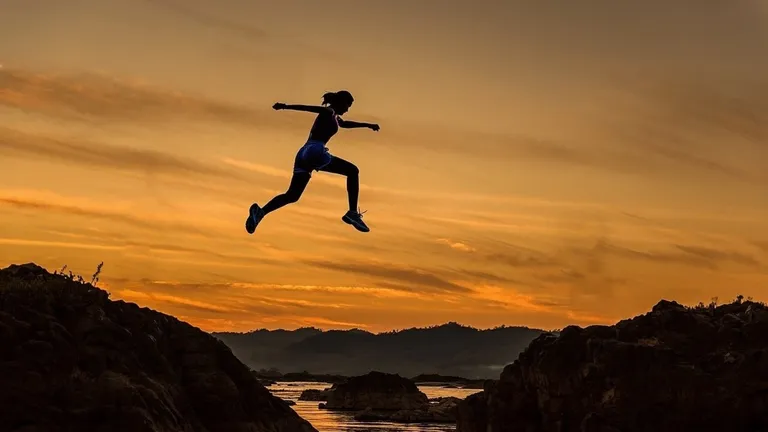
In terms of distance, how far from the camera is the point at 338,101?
2217cm

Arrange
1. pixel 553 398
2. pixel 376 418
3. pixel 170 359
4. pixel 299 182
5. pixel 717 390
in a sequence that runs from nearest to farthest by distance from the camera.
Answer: pixel 299 182
pixel 170 359
pixel 717 390
pixel 553 398
pixel 376 418

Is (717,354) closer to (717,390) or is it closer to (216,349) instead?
(717,390)

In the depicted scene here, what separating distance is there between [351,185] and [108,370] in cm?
762

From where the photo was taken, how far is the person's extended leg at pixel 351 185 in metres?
23.2

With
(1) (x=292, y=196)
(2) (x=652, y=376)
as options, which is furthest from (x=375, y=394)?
(1) (x=292, y=196)

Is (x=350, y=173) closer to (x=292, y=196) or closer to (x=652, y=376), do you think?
(x=292, y=196)

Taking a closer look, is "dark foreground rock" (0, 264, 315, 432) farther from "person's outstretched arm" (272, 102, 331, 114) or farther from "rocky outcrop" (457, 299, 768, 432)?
"rocky outcrop" (457, 299, 768, 432)

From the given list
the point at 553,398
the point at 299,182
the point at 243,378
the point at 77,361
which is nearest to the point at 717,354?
the point at 553,398

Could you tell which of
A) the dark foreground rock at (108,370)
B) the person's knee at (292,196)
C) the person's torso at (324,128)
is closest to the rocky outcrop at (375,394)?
the dark foreground rock at (108,370)

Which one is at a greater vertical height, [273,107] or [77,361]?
[273,107]

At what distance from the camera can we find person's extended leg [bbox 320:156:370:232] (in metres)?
23.2

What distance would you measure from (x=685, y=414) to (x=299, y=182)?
19.9 meters

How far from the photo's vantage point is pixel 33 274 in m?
27.3

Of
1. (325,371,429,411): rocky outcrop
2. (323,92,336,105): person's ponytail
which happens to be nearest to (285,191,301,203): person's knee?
(323,92,336,105): person's ponytail
